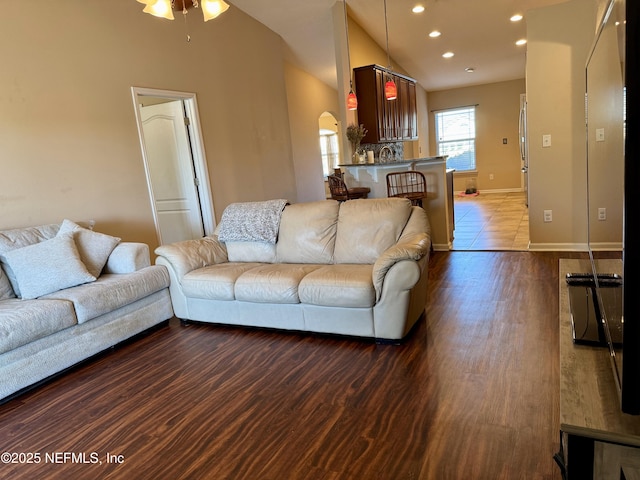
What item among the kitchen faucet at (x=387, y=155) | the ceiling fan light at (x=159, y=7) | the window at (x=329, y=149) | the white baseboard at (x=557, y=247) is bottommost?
the white baseboard at (x=557, y=247)

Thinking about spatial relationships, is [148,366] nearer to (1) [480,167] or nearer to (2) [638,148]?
(2) [638,148]

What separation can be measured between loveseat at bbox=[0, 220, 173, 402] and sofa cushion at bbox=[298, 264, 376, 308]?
50.9 inches

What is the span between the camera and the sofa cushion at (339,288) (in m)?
2.60

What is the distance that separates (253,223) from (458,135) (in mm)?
8959

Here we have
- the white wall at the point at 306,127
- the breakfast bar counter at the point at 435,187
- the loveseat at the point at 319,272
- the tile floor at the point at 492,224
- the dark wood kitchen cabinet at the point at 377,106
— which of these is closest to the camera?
the loveseat at the point at 319,272

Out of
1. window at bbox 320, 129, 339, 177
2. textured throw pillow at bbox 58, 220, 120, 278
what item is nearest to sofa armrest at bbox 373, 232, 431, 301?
textured throw pillow at bbox 58, 220, 120, 278

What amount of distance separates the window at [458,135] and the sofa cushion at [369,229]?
8.60 m

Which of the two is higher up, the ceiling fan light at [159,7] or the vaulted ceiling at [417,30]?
the vaulted ceiling at [417,30]

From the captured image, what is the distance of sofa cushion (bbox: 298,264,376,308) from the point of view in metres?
2.60

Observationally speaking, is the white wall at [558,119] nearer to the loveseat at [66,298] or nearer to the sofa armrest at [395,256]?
the sofa armrest at [395,256]

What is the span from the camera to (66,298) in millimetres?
2717

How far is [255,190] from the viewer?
5.82 metres

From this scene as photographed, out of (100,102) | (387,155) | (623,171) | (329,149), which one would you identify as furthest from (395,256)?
(329,149)

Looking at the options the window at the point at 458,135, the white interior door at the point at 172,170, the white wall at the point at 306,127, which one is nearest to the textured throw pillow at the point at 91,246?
the white interior door at the point at 172,170
